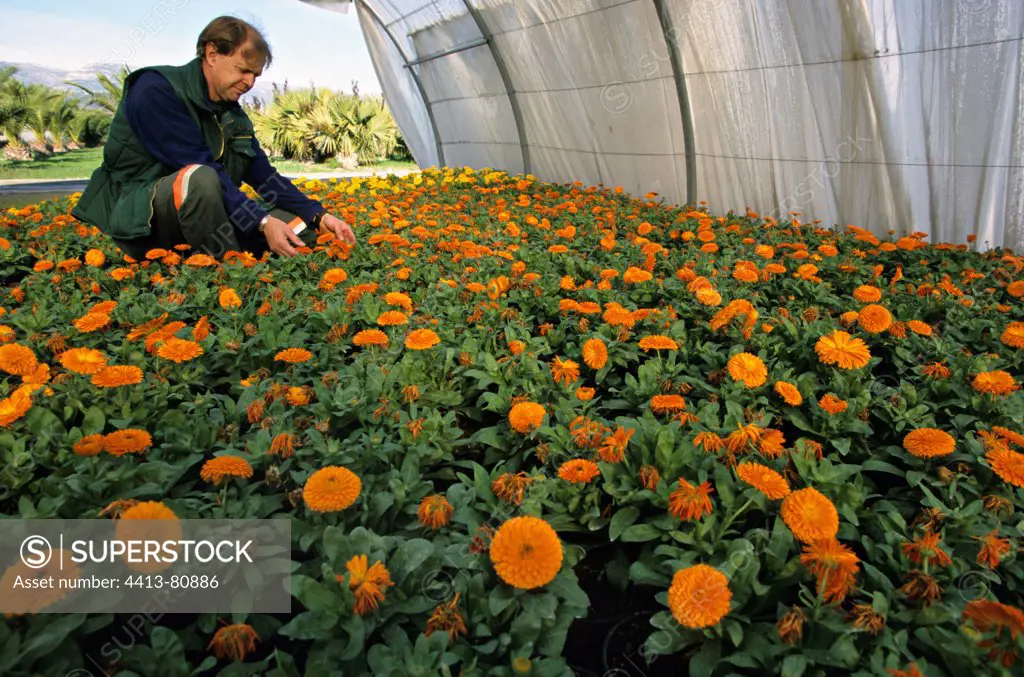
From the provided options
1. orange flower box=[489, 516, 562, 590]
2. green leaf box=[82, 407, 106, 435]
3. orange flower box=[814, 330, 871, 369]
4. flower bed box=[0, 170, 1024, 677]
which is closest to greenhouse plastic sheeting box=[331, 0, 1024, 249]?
flower bed box=[0, 170, 1024, 677]

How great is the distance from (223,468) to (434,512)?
432 millimetres

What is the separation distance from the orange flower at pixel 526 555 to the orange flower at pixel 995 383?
54.7 inches

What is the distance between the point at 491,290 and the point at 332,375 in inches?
38.3

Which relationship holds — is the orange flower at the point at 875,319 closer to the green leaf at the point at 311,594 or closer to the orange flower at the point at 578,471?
the orange flower at the point at 578,471

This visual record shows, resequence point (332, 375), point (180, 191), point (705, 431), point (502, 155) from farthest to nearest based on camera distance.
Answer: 1. point (502, 155)
2. point (180, 191)
3. point (332, 375)
4. point (705, 431)

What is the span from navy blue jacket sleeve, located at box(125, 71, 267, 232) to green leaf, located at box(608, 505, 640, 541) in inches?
95.5

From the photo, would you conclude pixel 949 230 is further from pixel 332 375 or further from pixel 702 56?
pixel 332 375

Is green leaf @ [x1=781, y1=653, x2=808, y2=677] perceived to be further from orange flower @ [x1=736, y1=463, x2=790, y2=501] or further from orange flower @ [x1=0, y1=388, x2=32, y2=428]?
orange flower @ [x1=0, y1=388, x2=32, y2=428]

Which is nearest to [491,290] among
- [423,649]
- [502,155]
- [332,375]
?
[332,375]

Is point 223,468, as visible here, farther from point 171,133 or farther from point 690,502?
point 171,133

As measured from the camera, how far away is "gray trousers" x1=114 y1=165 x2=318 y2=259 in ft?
9.48

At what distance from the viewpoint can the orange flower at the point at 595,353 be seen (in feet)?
6.08

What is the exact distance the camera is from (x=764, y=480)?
125 cm

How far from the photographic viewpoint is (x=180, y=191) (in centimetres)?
288
